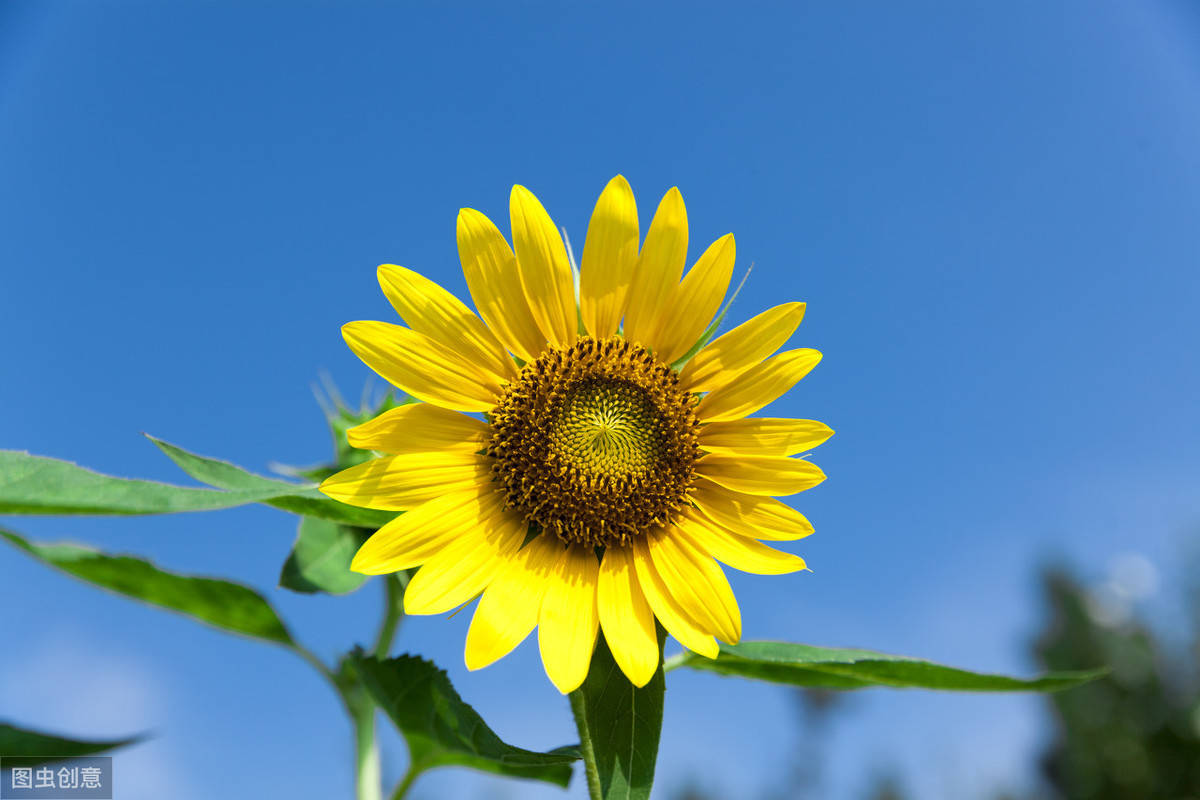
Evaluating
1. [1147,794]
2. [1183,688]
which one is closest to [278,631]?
[1147,794]

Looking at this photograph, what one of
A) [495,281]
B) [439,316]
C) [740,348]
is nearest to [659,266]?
[740,348]

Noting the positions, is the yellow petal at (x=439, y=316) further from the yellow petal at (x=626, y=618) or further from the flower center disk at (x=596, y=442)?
the yellow petal at (x=626, y=618)

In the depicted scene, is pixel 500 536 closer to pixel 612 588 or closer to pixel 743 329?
pixel 612 588

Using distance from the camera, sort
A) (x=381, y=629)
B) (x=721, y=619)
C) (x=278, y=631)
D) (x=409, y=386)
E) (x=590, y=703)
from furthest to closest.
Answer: (x=381, y=629), (x=278, y=631), (x=409, y=386), (x=721, y=619), (x=590, y=703)

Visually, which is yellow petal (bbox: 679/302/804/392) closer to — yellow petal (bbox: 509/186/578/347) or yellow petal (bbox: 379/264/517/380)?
yellow petal (bbox: 509/186/578/347)

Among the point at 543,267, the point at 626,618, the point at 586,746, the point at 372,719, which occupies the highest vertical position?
the point at 543,267

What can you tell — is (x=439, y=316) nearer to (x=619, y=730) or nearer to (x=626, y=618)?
(x=626, y=618)
